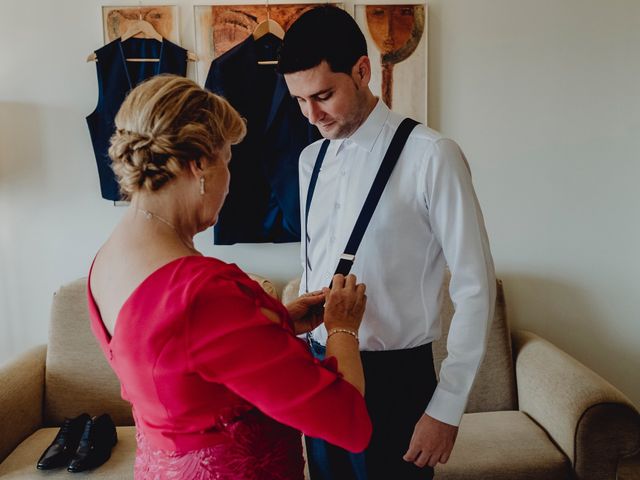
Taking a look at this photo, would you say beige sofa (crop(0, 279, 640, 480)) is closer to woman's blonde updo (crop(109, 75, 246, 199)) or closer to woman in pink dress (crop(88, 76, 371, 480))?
woman in pink dress (crop(88, 76, 371, 480))

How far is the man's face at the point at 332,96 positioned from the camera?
1.26m

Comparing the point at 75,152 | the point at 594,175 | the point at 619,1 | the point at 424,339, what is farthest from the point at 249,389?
the point at 619,1

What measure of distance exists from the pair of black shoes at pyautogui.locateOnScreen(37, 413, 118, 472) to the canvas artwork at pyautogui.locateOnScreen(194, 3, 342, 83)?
1.64m

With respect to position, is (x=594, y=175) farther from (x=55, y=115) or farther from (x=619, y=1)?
(x=55, y=115)

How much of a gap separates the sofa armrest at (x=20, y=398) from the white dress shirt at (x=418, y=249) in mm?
1402

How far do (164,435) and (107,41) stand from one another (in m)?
2.03

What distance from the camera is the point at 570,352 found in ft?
8.86

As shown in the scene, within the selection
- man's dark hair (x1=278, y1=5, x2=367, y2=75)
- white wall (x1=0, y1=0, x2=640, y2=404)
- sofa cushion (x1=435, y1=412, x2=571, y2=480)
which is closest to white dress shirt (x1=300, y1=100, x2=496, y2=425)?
man's dark hair (x1=278, y1=5, x2=367, y2=75)

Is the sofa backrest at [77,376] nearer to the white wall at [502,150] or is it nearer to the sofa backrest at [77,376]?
the sofa backrest at [77,376]

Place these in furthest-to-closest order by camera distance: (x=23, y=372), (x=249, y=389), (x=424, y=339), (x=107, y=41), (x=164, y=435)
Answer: (x=107, y=41) → (x=23, y=372) → (x=424, y=339) → (x=164, y=435) → (x=249, y=389)

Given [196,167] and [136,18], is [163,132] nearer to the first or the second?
[196,167]

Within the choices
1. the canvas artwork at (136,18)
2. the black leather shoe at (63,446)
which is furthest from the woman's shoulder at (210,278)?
the canvas artwork at (136,18)

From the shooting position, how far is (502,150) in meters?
2.54

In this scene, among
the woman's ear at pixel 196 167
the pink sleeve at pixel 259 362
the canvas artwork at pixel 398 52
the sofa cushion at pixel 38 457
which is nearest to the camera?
the pink sleeve at pixel 259 362
